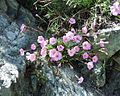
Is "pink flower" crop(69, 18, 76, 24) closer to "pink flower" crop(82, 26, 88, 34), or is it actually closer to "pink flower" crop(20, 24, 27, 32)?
"pink flower" crop(82, 26, 88, 34)

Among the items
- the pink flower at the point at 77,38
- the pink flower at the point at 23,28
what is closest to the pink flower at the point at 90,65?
the pink flower at the point at 77,38

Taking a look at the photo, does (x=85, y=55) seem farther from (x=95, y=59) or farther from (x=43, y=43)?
(x=43, y=43)

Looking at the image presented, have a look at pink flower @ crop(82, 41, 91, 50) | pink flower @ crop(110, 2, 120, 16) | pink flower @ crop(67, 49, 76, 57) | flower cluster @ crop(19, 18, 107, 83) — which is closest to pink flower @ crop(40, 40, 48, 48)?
flower cluster @ crop(19, 18, 107, 83)

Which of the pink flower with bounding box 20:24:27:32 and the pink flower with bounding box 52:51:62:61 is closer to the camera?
the pink flower with bounding box 52:51:62:61

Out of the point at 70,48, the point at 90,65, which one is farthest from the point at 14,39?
the point at 90,65

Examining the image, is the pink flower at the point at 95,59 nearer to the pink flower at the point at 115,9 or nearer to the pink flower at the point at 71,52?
the pink flower at the point at 71,52

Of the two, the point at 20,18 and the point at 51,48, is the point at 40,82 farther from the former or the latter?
the point at 20,18
